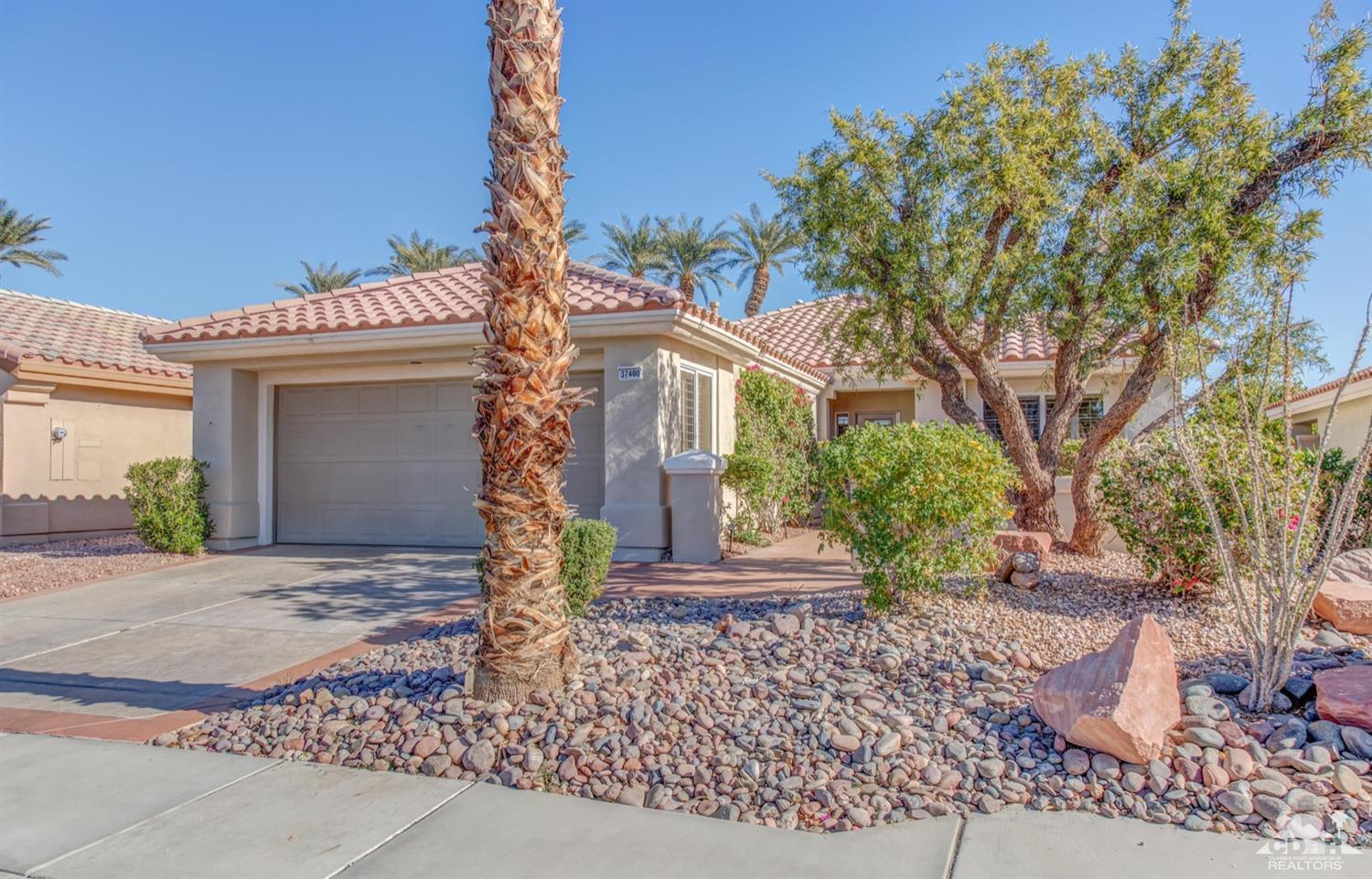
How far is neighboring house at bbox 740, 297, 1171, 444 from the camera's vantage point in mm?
15211

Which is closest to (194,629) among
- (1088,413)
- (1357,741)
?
(1357,741)

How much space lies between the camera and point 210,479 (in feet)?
41.0

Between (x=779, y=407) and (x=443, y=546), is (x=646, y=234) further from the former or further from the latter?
(x=443, y=546)

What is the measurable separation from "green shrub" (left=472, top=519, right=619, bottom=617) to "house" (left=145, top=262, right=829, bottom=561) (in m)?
3.78

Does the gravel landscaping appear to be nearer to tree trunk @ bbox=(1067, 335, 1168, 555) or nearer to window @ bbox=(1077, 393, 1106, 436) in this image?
tree trunk @ bbox=(1067, 335, 1168, 555)

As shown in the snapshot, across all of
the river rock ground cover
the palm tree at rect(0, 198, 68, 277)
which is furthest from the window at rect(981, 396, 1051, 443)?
the palm tree at rect(0, 198, 68, 277)

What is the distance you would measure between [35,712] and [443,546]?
695 centimetres

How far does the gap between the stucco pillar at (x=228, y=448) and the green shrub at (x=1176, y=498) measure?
454 inches

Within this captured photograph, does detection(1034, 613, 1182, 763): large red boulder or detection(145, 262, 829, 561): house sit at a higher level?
detection(145, 262, 829, 561): house

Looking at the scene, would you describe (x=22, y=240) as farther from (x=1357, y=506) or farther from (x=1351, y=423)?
(x=1351, y=423)

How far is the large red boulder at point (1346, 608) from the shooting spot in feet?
20.4

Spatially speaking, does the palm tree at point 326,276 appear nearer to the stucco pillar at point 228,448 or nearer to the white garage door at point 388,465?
the stucco pillar at point 228,448

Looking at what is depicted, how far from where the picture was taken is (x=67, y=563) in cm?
1139

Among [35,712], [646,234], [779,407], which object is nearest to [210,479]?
[35,712]
